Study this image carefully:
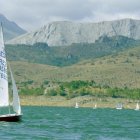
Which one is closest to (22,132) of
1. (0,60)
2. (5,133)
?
(5,133)

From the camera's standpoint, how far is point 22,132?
266ft

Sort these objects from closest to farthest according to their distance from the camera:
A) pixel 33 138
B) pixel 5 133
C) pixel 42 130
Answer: pixel 33 138
pixel 5 133
pixel 42 130

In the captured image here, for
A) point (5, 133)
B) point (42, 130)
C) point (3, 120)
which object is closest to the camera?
point (5, 133)

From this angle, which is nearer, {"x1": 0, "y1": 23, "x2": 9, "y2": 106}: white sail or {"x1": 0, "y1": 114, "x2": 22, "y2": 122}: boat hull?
{"x1": 0, "y1": 23, "x2": 9, "y2": 106}: white sail

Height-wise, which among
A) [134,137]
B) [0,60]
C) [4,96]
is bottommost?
[134,137]

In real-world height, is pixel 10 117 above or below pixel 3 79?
below

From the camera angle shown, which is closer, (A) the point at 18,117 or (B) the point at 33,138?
(B) the point at 33,138

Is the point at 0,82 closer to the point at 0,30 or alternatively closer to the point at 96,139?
the point at 0,30

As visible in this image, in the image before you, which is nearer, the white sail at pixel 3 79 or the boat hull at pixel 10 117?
the white sail at pixel 3 79

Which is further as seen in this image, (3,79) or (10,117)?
(10,117)

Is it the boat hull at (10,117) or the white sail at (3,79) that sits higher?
the white sail at (3,79)

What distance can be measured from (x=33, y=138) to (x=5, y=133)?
6.53m

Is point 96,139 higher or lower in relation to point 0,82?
lower

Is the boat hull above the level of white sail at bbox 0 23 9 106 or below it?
below
